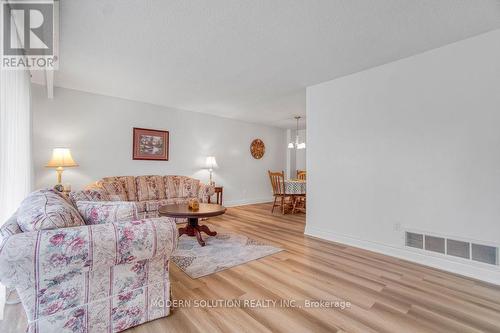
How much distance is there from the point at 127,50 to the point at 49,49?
80 centimetres

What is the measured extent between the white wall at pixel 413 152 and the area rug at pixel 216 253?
3.81ft

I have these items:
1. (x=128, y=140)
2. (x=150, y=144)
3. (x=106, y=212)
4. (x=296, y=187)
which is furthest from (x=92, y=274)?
(x=296, y=187)

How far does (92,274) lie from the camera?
4.76 ft

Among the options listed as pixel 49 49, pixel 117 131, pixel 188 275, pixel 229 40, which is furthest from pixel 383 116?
pixel 117 131

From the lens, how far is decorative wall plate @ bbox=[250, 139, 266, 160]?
696 centimetres

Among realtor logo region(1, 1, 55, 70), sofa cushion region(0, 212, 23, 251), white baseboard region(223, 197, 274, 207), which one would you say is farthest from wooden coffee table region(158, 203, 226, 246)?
white baseboard region(223, 197, 274, 207)

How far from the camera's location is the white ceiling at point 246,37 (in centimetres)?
196

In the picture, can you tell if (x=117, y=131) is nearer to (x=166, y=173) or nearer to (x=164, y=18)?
(x=166, y=173)

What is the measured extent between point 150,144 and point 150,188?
100cm

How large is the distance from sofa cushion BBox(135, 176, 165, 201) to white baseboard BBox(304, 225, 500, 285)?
122 inches

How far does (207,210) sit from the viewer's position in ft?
10.7

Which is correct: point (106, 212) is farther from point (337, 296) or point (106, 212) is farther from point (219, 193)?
point (219, 193)

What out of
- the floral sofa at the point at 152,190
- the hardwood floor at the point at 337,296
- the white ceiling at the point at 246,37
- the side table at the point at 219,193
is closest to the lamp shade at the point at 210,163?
the side table at the point at 219,193

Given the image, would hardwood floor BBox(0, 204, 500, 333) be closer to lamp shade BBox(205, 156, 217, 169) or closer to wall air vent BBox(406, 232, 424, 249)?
wall air vent BBox(406, 232, 424, 249)
